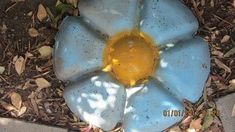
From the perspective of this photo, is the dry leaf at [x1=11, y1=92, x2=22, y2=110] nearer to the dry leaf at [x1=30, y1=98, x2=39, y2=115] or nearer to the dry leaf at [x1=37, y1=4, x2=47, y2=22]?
the dry leaf at [x1=30, y1=98, x2=39, y2=115]

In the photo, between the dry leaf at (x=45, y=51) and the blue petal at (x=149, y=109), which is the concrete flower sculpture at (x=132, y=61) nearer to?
the blue petal at (x=149, y=109)

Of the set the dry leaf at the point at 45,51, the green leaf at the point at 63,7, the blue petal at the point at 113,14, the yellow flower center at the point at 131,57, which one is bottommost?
the dry leaf at the point at 45,51

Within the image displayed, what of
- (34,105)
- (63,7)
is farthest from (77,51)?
(34,105)

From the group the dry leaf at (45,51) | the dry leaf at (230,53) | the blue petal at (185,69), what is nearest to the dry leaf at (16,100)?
the dry leaf at (45,51)

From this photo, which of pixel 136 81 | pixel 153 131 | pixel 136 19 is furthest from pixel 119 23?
pixel 153 131

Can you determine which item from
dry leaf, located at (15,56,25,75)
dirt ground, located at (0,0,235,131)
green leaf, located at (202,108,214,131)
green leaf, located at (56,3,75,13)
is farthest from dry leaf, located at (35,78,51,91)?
green leaf, located at (202,108,214,131)

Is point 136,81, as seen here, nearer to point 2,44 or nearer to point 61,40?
point 61,40

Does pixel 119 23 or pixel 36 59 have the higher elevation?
pixel 119 23
